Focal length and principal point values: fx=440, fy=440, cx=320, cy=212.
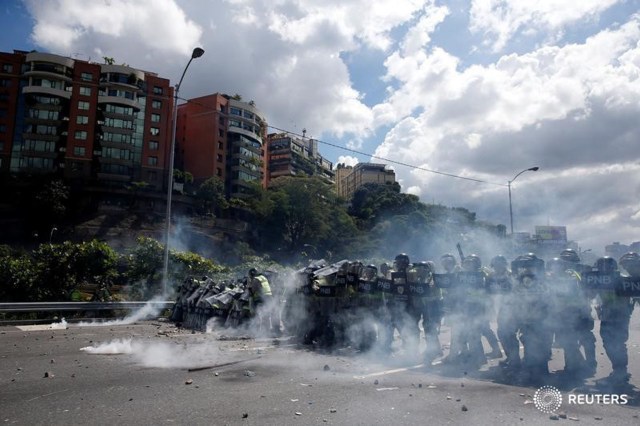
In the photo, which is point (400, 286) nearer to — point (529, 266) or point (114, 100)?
point (529, 266)

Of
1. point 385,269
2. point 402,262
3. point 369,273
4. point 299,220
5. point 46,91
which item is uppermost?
point 46,91

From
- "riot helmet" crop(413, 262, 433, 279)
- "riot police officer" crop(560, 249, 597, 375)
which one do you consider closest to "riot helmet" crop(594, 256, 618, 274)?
"riot police officer" crop(560, 249, 597, 375)

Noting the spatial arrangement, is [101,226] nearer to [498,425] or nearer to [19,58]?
[19,58]

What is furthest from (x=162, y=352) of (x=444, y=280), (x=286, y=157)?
(x=286, y=157)

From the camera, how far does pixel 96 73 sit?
62.5 m

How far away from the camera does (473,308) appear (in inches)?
341

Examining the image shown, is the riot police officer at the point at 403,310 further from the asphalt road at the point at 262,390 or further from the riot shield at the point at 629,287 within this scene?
the riot shield at the point at 629,287

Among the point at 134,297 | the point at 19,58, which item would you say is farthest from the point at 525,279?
the point at 19,58

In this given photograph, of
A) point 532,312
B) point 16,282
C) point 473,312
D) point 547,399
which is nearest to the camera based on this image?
point 547,399

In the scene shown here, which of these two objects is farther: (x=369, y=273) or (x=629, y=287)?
(x=369, y=273)

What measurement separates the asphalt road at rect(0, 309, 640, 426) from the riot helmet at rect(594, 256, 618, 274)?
1728 mm

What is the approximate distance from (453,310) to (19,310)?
44.4ft
